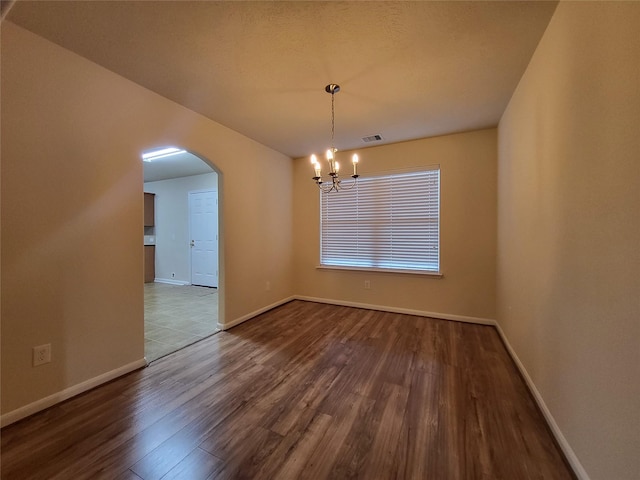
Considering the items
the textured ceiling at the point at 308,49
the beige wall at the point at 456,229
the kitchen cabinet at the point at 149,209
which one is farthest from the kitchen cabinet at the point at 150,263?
the beige wall at the point at 456,229

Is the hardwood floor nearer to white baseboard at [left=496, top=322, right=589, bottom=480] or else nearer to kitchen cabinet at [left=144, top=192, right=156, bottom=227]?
white baseboard at [left=496, top=322, right=589, bottom=480]

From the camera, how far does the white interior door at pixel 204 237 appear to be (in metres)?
5.86

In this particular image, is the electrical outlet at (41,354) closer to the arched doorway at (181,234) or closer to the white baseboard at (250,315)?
the white baseboard at (250,315)

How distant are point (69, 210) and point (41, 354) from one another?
1.03 metres

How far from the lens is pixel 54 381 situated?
1824 mm

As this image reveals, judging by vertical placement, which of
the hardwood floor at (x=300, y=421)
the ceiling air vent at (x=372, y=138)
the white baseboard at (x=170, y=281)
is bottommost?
the hardwood floor at (x=300, y=421)

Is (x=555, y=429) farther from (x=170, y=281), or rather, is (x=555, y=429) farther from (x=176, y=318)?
(x=170, y=281)

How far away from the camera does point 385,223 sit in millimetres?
3975

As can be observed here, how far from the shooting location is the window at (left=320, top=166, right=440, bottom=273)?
369 centimetres

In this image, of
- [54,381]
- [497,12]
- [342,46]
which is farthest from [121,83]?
[497,12]

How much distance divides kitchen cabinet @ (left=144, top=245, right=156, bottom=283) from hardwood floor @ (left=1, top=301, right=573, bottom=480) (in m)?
4.88

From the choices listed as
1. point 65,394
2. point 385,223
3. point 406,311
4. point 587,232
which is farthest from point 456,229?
point 65,394

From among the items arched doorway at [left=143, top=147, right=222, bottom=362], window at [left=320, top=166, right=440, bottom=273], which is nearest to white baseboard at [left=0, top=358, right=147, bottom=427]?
arched doorway at [left=143, top=147, right=222, bottom=362]

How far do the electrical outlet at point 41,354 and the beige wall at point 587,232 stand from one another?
126 inches
